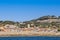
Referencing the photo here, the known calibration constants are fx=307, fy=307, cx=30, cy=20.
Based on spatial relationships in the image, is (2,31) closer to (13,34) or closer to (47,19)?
(13,34)

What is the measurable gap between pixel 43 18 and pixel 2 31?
62.1 metres

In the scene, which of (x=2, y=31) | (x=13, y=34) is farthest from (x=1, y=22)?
(x=13, y=34)

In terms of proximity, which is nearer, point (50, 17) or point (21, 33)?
point (21, 33)

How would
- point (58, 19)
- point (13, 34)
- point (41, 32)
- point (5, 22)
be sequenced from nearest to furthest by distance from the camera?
1. point (13, 34)
2. point (41, 32)
3. point (5, 22)
4. point (58, 19)

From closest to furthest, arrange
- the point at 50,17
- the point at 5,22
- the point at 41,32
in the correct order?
the point at 41,32, the point at 5,22, the point at 50,17

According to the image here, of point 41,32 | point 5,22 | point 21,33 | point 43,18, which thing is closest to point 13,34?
point 21,33

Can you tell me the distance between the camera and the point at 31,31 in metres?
95.8

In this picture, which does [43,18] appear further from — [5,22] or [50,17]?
[5,22]

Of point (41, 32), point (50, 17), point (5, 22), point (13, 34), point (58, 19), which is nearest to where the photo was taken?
point (13, 34)

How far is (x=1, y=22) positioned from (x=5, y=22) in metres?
1.81

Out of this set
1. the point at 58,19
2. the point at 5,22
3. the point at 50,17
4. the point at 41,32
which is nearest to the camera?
the point at 41,32

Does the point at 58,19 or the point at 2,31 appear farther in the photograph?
the point at 58,19

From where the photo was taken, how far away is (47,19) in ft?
485

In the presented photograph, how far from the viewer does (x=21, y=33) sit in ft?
298
